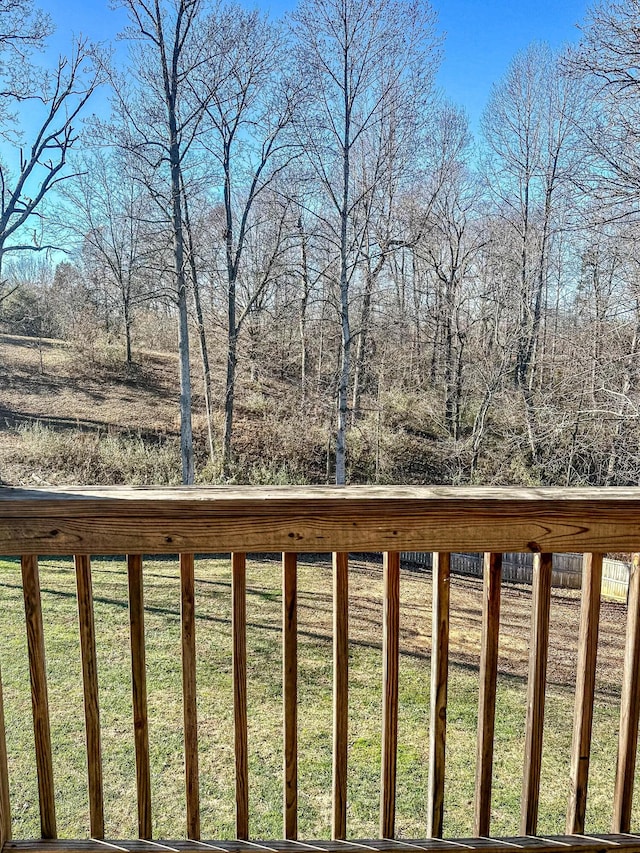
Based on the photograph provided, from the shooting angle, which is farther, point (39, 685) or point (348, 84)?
point (348, 84)

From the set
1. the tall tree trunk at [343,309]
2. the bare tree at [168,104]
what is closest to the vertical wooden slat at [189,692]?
the bare tree at [168,104]

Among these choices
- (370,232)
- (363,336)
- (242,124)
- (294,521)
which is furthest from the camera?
(363,336)

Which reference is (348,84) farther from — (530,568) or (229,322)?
(530,568)

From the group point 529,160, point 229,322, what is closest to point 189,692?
point 229,322

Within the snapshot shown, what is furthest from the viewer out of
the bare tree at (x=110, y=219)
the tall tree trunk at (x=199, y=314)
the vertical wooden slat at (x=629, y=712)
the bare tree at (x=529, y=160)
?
the bare tree at (x=529, y=160)

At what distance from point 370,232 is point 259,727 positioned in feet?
23.5

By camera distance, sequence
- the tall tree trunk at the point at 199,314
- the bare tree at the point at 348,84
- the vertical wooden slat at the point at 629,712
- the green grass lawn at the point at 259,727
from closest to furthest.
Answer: the vertical wooden slat at the point at 629,712 → the green grass lawn at the point at 259,727 → the bare tree at the point at 348,84 → the tall tree trunk at the point at 199,314

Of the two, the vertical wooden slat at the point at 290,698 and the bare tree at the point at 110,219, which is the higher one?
the bare tree at the point at 110,219

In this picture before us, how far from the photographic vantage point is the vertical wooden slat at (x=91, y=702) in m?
0.95

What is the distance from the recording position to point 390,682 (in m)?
1.02

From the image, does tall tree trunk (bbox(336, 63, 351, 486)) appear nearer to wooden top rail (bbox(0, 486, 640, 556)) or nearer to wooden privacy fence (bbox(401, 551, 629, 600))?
wooden privacy fence (bbox(401, 551, 629, 600))

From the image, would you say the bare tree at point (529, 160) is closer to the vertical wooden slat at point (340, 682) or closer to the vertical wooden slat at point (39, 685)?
the vertical wooden slat at point (340, 682)

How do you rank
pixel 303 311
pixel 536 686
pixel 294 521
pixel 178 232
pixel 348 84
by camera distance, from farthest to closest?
1. pixel 303 311
2. pixel 348 84
3. pixel 178 232
4. pixel 536 686
5. pixel 294 521

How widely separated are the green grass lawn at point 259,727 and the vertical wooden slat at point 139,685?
1.08 meters
